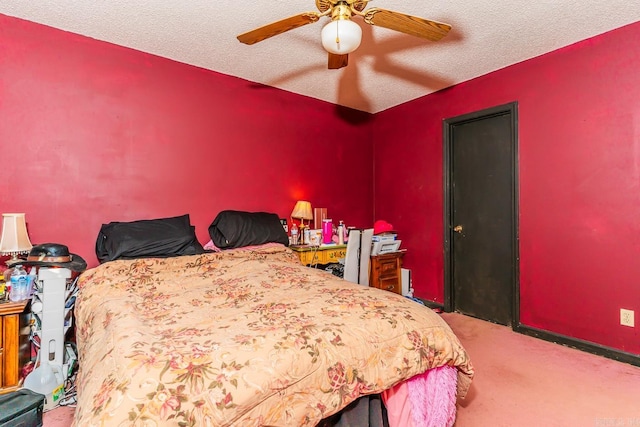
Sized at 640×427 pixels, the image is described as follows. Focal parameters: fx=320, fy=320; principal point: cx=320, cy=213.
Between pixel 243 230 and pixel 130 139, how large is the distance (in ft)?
4.01

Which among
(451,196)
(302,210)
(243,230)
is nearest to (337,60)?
(243,230)

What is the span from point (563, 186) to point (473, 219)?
2.88 ft

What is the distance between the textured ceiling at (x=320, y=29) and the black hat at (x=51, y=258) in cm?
163

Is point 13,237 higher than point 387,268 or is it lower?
higher

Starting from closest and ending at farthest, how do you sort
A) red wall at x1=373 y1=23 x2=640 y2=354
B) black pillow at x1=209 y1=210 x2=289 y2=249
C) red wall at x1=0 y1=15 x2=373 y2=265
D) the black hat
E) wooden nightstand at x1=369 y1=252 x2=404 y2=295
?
the black hat → red wall at x1=0 y1=15 x2=373 y2=265 → red wall at x1=373 y1=23 x2=640 y2=354 → black pillow at x1=209 y1=210 x2=289 y2=249 → wooden nightstand at x1=369 y1=252 x2=404 y2=295

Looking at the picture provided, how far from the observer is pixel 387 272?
371 centimetres

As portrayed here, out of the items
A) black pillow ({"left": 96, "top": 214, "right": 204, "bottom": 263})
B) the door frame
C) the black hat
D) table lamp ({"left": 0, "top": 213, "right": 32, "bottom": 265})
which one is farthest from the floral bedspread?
the door frame

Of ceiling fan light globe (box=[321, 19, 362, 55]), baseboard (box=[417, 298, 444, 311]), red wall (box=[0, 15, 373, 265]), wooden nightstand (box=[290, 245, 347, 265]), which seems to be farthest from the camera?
baseboard (box=[417, 298, 444, 311])

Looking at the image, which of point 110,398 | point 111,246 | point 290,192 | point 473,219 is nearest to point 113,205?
point 111,246

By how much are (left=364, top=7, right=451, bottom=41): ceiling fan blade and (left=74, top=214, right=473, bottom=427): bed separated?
146 centimetres

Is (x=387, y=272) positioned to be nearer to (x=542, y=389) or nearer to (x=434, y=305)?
(x=434, y=305)

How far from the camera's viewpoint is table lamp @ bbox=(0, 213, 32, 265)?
1976 mm

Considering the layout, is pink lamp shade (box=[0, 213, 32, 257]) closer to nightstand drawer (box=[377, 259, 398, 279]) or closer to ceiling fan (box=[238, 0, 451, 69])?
ceiling fan (box=[238, 0, 451, 69])

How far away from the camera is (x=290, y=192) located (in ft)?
12.1
